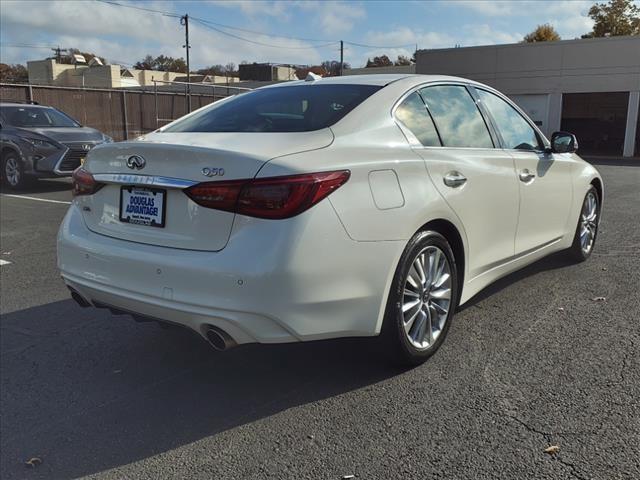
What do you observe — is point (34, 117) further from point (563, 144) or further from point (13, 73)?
point (13, 73)

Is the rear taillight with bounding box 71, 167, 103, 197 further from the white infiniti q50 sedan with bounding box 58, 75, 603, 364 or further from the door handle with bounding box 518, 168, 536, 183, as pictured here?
the door handle with bounding box 518, 168, 536, 183

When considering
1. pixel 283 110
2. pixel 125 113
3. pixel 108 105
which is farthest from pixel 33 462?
pixel 125 113

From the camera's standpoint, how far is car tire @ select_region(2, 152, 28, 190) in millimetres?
11781

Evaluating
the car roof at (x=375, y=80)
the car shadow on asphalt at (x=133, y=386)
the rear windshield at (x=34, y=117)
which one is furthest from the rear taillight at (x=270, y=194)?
the rear windshield at (x=34, y=117)

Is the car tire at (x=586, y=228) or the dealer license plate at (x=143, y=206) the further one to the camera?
the car tire at (x=586, y=228)

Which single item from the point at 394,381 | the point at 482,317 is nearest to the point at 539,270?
the point at 482,317

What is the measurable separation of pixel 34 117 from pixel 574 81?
77.5 feet

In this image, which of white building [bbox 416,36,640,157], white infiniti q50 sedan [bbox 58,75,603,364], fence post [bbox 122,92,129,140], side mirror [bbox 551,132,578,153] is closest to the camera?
white infiniti q50 sedan [bbox 58,75,603,364]

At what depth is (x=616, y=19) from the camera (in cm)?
Answer: 4600

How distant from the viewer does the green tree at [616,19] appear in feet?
148

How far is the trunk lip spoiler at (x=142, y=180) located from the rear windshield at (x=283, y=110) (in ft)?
2.04

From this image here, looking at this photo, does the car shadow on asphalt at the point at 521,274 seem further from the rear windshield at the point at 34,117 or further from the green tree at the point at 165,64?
the green tree at the point at 165,64

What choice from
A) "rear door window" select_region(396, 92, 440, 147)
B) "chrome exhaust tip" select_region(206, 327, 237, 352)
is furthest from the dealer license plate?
"rear door window" select_region(396, 92, 440, 147)

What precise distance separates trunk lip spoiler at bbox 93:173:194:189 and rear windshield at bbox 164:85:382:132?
622mm
